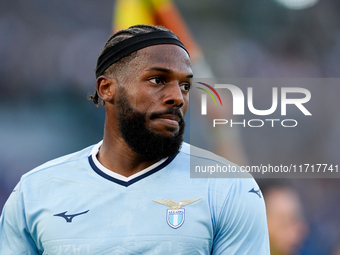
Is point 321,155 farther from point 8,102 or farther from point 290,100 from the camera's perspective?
point 8,102

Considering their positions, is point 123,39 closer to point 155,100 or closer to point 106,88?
point 106,88

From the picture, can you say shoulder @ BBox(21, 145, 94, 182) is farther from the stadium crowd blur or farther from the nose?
the stadium crowd blur

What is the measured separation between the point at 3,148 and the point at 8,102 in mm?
533

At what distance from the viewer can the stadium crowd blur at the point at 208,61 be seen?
464cm

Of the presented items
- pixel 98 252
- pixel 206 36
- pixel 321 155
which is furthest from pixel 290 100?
pixel 98 252

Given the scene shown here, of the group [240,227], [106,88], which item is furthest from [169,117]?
[240,227]

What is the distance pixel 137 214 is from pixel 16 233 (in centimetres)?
63

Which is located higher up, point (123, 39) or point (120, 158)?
point (123, 39)

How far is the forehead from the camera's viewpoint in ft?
6.62

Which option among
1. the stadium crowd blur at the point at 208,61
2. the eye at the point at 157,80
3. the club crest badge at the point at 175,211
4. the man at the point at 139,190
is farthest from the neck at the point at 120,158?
the stadium crowd blur at the point at 208,61

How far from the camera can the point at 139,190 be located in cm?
199

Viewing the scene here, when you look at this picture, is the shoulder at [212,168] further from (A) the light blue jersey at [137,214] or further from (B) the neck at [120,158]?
(B) the neck at [120,158]

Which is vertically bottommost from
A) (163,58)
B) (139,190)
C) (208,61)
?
(139,190)

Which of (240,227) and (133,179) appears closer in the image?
(240,227)
